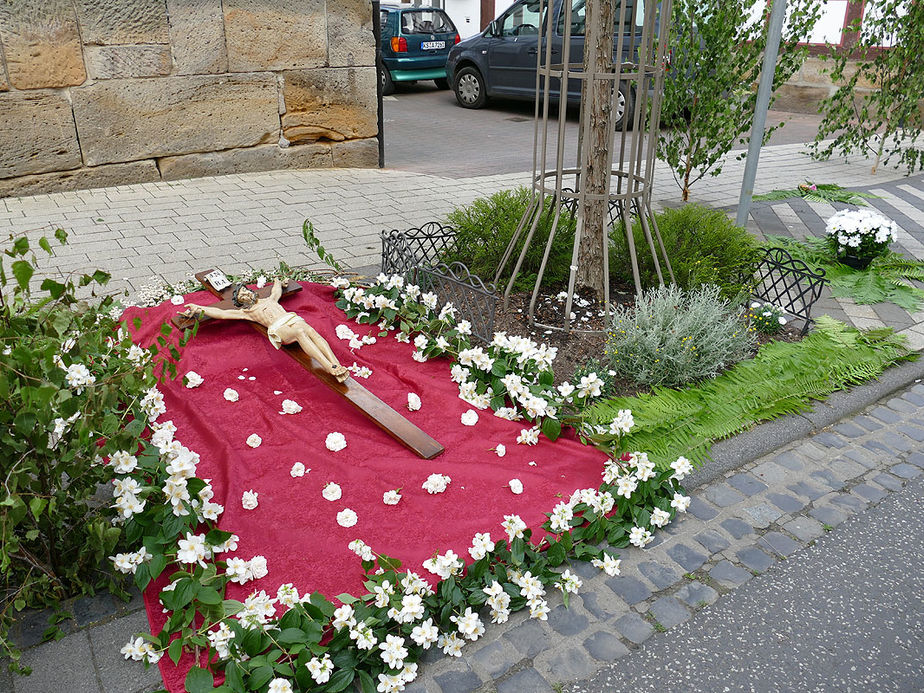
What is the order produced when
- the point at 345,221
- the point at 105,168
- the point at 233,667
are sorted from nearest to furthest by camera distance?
the point at 233,667
the point at 345,221
the point at 105,168

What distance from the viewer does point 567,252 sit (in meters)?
5.08

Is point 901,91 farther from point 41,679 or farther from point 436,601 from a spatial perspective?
point 41,679

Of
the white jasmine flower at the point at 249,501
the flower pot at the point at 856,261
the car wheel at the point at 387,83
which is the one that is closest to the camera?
the white jasmine flower at the point at 249,501

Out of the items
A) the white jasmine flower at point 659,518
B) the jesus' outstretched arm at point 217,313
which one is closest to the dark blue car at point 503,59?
the jesus' outstretched arm at point 217,313

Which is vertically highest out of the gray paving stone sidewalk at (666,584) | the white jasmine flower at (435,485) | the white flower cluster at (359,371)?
the white flower cluster at (359,371)

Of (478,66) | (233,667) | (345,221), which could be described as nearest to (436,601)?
(233,667)

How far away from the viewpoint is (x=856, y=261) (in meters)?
5.85

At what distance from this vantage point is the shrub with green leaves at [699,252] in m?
4.80

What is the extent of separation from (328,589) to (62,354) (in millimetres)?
1186

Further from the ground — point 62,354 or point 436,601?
point 62,354

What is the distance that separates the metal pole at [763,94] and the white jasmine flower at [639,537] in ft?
12.7

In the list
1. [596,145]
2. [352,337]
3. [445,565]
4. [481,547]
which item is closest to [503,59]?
[596,145]

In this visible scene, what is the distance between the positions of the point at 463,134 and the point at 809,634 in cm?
981

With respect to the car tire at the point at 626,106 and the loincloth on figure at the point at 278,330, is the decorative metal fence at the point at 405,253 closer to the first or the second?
the loincloth on figure at the point at 278,330
